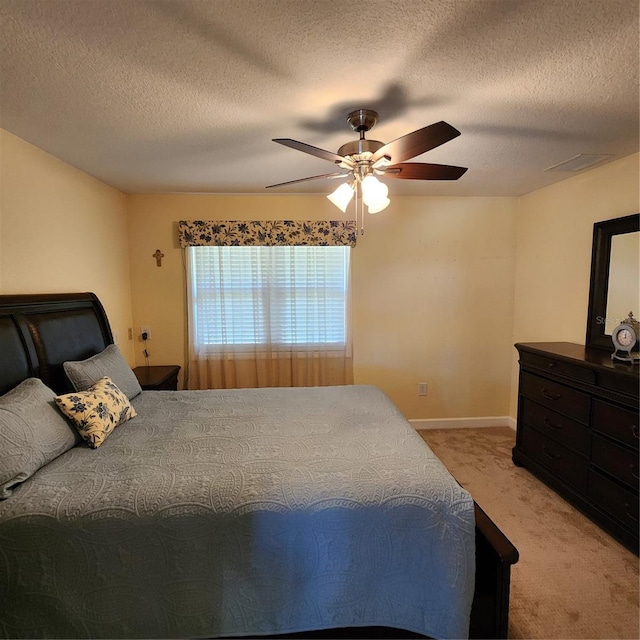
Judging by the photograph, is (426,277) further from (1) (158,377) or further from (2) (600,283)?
(1) (158,377)

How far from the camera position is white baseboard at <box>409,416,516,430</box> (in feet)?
11.5

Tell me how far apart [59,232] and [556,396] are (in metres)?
3.65

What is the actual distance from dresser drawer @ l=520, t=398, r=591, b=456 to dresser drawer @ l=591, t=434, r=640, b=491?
6 cm

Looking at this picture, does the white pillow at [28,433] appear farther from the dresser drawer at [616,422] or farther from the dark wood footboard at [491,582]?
the dresser drawer at [616,422]

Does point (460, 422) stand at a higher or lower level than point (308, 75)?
lower

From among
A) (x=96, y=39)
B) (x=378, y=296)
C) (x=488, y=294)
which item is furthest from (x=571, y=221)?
(x=96, y=39)

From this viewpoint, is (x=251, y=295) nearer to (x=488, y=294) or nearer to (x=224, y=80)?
(x=224, y=80)

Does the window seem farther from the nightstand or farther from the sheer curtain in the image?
the nightstand

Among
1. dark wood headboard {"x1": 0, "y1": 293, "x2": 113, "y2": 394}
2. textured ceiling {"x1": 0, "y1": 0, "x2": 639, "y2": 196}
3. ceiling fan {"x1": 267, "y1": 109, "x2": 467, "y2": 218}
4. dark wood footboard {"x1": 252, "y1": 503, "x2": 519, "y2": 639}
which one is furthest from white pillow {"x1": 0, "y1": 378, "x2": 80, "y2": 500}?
ceiling fan {"x1": 267, "y1": 109, "x2": 467, "y2": 218}

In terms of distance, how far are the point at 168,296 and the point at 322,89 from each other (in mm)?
2434

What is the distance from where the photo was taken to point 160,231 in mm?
3197

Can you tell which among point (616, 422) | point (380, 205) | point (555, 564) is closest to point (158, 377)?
point (380, 205)

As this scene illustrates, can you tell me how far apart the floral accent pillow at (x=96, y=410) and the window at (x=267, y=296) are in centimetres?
137

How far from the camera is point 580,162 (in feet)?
7.85
